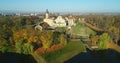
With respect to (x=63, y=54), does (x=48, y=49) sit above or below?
above

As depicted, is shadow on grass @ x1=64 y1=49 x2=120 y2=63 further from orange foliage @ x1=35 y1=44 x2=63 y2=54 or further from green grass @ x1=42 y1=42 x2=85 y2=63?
orange foliage @ x1=35 y1=44 x2=63 y2=54

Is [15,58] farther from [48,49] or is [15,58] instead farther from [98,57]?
[98,57]

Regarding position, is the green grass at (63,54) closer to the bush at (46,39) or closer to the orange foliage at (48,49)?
the orange foliage at (48,49)

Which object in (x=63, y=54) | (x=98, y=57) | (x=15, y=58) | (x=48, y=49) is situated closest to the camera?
(x=15, y=58)

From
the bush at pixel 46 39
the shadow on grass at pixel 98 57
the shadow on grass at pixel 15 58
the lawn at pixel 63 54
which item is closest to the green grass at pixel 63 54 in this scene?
the lawn at pixel 63 54

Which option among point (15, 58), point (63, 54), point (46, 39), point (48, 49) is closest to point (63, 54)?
point (63, 54)

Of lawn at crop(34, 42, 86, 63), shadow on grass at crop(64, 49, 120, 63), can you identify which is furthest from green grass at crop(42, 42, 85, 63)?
shadow on grass at crop(64, 49, 120, 63)

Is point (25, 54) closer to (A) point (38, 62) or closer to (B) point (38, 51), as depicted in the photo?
(B) point (38, 51)
